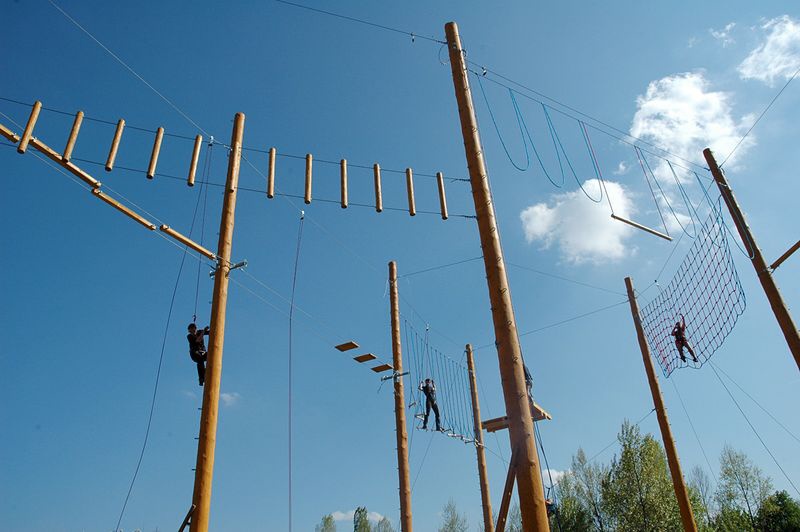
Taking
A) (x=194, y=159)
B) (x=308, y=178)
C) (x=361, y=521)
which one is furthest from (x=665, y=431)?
(x=361, y=521)

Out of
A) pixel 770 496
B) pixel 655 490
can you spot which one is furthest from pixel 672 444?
pixel 770 496

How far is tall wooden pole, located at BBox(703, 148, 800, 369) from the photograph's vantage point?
687 cm

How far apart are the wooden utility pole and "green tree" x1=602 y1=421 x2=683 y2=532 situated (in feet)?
50.2

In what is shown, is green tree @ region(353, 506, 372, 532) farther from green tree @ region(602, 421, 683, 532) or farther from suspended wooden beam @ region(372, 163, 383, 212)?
suspended wooden beam @ region(372, 163, 383, 212)

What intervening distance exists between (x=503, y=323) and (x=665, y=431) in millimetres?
7223

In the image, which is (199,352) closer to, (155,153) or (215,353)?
(215,353)

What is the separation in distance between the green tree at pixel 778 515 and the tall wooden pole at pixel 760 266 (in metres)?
28.9

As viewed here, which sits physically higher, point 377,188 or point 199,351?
point 377,188

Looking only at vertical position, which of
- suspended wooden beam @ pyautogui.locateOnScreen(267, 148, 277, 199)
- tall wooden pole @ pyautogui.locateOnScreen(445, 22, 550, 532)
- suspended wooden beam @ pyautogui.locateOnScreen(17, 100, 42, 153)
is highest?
suspended wooden beam @ pyautogui.locateOnScreen(267, 148, 277, 199)

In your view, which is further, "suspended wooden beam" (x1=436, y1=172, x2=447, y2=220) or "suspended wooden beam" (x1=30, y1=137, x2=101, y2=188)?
"suspended wooden beam" (x1=436, y1=172, x2=447, y2=220)

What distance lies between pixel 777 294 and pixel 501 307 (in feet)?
14.6

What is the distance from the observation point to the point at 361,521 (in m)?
44.2

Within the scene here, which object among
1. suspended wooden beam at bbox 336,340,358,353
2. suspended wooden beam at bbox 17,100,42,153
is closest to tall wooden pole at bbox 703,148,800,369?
suspended wooden beam at bbox 336,340,358,353

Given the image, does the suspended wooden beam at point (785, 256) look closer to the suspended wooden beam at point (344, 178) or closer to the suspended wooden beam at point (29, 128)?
the suspended wooden beam at point (344, 178)
